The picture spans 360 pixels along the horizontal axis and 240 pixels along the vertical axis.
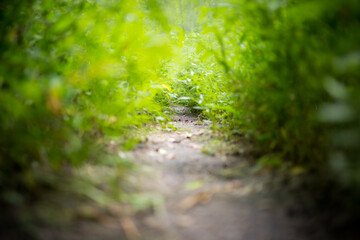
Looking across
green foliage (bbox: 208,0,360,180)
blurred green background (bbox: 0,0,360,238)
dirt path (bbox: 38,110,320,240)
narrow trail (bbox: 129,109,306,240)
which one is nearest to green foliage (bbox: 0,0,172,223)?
blurred green background (bbox: 0,0,360,238)

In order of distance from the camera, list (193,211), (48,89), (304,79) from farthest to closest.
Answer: (304,79) < (193,211) < (48,89)

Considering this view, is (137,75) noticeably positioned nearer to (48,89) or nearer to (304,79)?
(48,89)

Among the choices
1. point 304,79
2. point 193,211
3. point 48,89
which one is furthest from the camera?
point 304,79

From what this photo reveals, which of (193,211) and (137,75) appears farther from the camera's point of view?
(137,75)

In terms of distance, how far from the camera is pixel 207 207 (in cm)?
118

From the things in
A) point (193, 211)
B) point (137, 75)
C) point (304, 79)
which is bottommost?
point (193, 211)

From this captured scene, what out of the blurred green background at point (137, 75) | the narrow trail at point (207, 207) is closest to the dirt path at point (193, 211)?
the narrow trail at point (207, 207)

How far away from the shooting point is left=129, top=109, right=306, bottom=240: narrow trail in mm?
988

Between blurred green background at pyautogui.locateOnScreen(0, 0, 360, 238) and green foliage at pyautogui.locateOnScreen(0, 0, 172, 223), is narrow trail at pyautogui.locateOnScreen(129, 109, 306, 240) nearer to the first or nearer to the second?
blurred green background at pyautogui.locateOnScreen(0, 0, 360, 238)

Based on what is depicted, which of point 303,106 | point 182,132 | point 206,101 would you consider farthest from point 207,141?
point 303,106

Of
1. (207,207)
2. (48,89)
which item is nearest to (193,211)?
(207,207)

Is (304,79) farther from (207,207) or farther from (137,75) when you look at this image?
(137,75)

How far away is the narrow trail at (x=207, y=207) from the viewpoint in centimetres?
99

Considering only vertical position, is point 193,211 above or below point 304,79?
below
